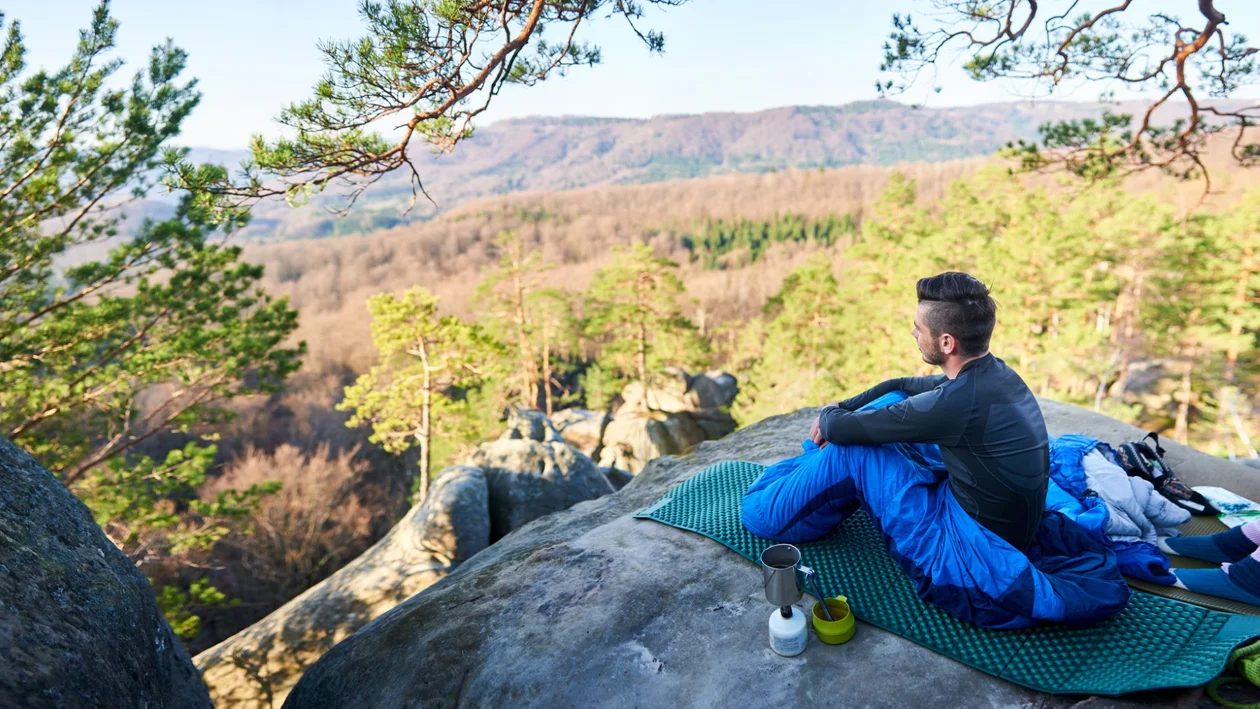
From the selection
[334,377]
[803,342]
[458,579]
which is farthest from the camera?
[334,377]

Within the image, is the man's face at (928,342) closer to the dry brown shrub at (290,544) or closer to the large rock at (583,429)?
the dry brown shrub at (290,544)

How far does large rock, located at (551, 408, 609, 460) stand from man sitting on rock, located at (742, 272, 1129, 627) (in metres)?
22.6

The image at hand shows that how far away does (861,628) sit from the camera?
10.3ft

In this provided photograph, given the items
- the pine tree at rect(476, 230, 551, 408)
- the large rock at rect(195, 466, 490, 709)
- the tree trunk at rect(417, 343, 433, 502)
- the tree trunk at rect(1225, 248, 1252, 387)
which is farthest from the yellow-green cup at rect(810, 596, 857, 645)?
the tree trunk at rect(1225, 248, 1252, 387)

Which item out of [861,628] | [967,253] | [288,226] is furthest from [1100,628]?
[288,226]

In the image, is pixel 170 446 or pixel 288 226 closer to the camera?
pixel 170 446

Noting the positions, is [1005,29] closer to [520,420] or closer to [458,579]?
[458,579]

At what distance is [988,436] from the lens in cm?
296

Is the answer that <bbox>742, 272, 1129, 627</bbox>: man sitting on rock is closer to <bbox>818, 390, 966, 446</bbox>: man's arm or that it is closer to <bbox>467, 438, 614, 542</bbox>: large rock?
<bbox>818, 390, 966, 446</bbox>: man's arm

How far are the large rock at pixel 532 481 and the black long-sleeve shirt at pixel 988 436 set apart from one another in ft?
22.6

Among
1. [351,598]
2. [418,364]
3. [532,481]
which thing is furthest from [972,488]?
[418,364]

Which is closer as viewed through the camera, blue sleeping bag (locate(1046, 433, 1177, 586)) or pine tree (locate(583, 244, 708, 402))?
blue sleeping bag (locate(1046, 433, 1177, 586))

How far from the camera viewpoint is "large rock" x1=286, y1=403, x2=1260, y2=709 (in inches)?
110

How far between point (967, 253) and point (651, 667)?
21.2 meters
